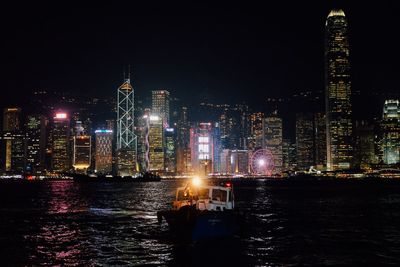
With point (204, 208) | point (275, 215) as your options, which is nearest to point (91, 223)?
point (204, 208)

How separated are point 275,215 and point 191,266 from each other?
3215 centimetres

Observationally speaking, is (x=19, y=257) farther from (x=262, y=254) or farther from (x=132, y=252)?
(x=262, y=254)

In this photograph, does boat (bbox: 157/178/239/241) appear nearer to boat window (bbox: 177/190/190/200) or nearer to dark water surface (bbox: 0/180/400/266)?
boat window (bbox: 177/190/190/200)

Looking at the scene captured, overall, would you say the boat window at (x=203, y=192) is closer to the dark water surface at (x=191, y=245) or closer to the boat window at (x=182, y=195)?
the boat window at (x=182, y=195)

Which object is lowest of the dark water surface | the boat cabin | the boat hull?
the dark water surface

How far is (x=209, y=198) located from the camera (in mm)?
34312

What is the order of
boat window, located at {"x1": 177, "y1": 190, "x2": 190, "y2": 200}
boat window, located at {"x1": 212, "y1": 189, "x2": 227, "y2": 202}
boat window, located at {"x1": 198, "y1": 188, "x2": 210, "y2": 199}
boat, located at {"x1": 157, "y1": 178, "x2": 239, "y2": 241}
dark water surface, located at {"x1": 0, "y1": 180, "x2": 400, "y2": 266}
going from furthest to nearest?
boat window, located at {"x1": 177, "y1": 190, "x2": 190, "y2": 200} → boat window, located at {"x1": 198, "y1": 188, "x2": 210, "y2": 199} → boat window, located at {"x1": 212, "y1": 189, "x2": 227, "y2": 202} → boat, located at {"x1": 157, "y1": 178, "x2": 239, "y2": 241} → dark water surface, located at {"x1": 0, "y1": 180, "x2": 400, "y2": 266}

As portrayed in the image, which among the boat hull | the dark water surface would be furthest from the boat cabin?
the dark water surface

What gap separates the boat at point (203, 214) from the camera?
3114 cm

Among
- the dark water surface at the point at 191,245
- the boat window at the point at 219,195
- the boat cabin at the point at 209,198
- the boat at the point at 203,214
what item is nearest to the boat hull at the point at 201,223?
the boat at the point at 203,214

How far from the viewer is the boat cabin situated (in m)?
33.8

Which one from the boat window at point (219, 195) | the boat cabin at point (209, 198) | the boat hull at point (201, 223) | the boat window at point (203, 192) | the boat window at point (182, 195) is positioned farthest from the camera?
the boat window at point (182, 195)

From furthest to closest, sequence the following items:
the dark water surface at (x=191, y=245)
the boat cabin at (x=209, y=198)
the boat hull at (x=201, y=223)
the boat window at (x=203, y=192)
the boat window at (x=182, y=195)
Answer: the boat window at (x=182, y=195) < the boat window at (x=203, y=192) < the boat cabin at (x=209, y=198) < the boat hull at (x=201, y=223) < the dark water surface at (x=191, y=245)

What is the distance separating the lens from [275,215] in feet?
187
